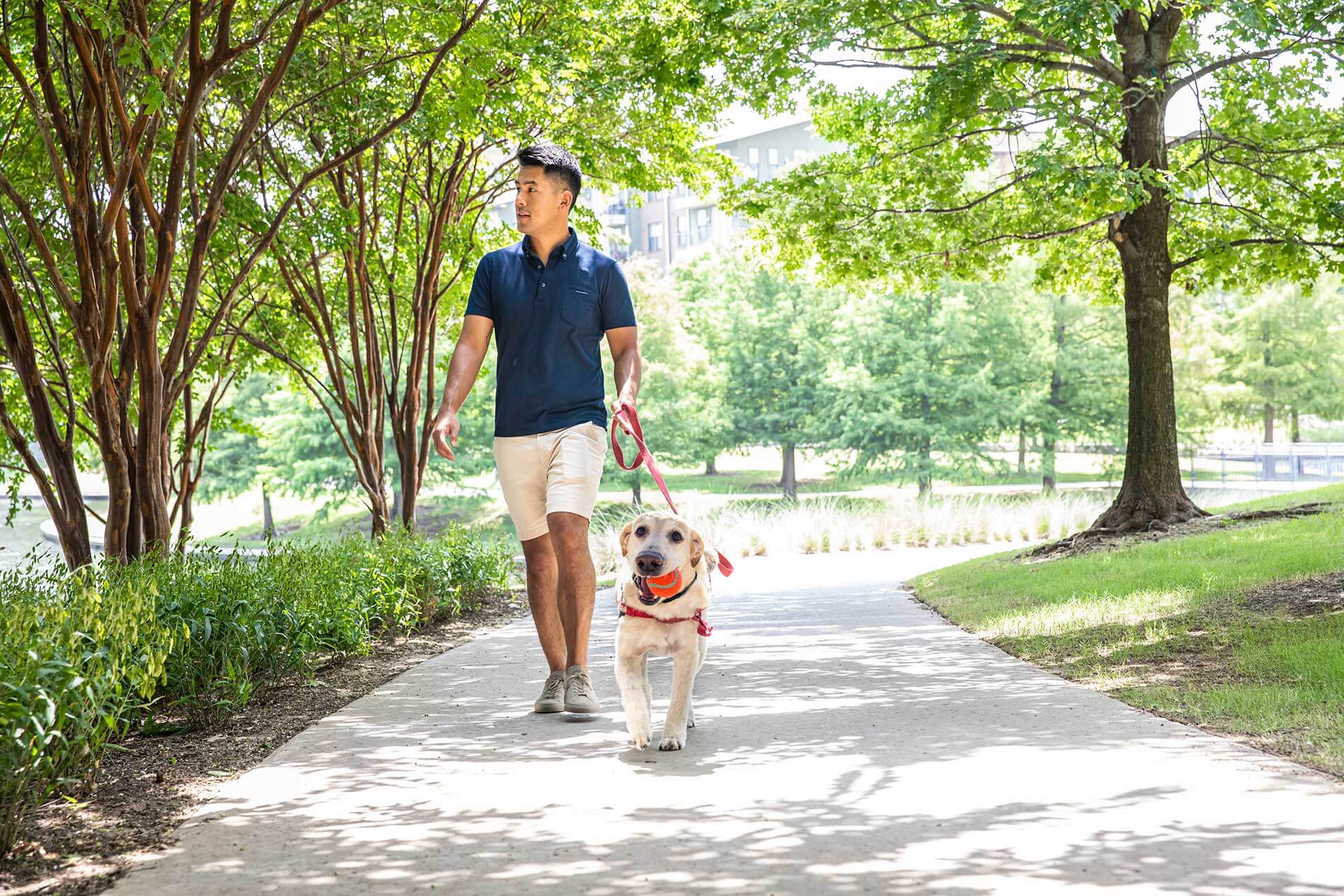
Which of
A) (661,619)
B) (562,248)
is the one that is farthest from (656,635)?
(562,248)

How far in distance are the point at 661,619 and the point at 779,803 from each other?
99cm

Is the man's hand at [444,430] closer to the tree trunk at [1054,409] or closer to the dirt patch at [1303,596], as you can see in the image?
the dirt patch at [1303,596]

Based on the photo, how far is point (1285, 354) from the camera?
123 ft

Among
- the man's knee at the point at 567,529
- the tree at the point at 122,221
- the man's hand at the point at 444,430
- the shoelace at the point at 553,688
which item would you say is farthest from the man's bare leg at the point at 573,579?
the tree at the point at 122,221

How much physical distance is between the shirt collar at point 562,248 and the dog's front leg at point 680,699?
2.02 meters

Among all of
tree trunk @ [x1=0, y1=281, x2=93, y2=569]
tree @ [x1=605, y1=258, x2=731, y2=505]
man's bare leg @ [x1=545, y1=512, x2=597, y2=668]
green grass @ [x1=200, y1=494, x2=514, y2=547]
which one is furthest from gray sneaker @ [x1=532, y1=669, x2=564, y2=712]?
green grass @ [x1=200, y1=494, x2=514, y2=547]

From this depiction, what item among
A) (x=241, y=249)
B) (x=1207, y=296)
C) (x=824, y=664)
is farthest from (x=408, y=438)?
(x=1207, y=296)

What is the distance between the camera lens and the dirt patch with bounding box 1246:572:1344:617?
761 cm

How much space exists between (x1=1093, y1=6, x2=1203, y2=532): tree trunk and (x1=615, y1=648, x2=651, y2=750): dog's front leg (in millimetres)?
9986

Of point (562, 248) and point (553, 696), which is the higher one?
point (562, 248)

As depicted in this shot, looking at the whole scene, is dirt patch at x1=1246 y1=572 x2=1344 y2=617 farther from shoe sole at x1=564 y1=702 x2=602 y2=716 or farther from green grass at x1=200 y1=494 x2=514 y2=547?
Answer: green grass at x1=200 y1=494 x2=514 y2=547

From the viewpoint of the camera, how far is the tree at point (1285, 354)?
122 ft

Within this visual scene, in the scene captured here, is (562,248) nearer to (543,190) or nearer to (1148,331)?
(543,190)

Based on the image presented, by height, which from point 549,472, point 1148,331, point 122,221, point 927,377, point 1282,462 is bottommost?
point 1282,462
